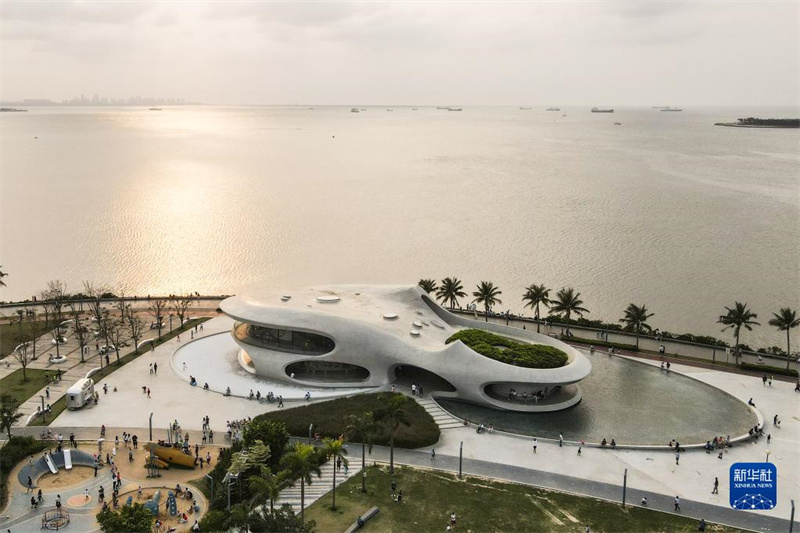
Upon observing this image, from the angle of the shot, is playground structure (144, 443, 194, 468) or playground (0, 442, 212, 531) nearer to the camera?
playground (0, 442, 212, 531)

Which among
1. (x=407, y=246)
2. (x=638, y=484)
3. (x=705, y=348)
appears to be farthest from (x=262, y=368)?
(x=407, y=246)

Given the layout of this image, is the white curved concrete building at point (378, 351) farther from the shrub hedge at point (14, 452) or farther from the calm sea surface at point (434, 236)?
the calm sea surface at point (434, 236)

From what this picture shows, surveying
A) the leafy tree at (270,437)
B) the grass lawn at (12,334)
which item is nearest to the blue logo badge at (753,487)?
the leafy tree at (270,437)

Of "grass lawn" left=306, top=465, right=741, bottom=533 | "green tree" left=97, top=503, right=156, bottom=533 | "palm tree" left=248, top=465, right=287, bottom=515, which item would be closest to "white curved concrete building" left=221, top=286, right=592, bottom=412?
"grass lawn" left=306, top=465, right=741, bottom=533

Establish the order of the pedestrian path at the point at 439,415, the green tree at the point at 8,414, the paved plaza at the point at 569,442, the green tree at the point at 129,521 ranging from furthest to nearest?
the pedestrian path at the point at 439,415 → the green tree at the point at 8,414 → the paved plaza at the point at 569,442 → the green tree at the point at 129,521

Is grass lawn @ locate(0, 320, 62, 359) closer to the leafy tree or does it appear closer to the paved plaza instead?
the paved plaza

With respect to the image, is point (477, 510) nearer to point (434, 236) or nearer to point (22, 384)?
point (22, 384)

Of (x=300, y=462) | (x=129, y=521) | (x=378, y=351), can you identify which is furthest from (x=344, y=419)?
(x=129, y=521)
